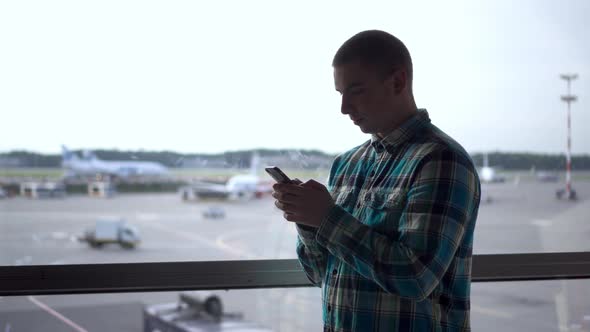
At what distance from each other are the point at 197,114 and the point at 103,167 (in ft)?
1.28

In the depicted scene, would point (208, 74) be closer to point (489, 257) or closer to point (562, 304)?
point (489, 257)

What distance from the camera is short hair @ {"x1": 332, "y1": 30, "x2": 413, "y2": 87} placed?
1.24 m

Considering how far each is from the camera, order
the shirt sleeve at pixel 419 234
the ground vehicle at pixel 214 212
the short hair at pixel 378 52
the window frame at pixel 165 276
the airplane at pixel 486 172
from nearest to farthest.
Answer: the shirt sleeve at pixel 419 234 < the short hair at pixel 378 52 < the window frame at pixel 165 276 < the ground vehicle at pixel 214 212 < the airplane at pixel 486 172

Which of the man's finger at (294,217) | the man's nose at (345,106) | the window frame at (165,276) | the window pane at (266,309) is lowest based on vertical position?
the window pane at (266,309)

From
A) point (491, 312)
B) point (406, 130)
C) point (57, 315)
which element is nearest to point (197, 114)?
point (57, 315)

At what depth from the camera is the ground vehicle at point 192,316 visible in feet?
6.81

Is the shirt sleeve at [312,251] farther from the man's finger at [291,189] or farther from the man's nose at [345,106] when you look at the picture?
the man's nose at [345,106]

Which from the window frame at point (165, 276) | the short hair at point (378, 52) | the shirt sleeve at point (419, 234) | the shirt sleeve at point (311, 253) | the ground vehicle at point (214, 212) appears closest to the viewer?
the shirt sleeve at point (419, 234)

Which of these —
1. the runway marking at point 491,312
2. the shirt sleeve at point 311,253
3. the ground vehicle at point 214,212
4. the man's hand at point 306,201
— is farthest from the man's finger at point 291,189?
the runway marking at point 491,312

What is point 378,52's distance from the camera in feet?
4.07

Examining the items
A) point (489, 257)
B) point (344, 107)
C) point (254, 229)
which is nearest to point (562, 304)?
point (489, 257)

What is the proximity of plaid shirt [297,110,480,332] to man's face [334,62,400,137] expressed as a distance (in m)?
0.06

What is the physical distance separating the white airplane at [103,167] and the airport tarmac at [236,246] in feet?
0.31

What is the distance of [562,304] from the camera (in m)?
2.42
